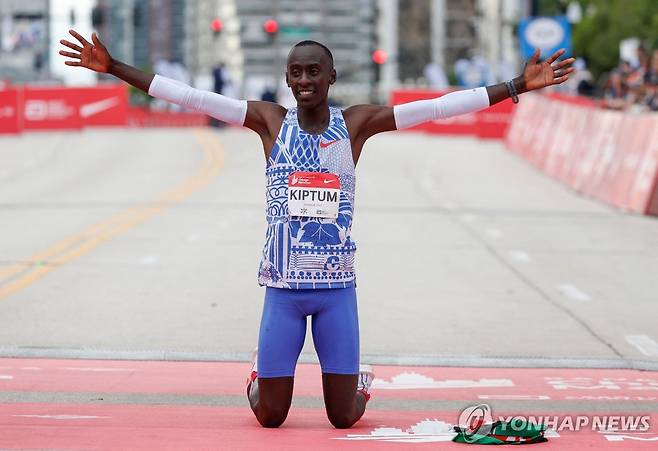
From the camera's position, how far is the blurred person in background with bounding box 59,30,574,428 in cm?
717

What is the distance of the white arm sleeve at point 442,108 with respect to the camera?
Answer: 7.45 m

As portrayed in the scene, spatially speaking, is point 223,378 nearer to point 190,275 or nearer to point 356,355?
point 356,355

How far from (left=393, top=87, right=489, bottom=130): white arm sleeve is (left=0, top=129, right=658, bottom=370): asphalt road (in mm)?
2756

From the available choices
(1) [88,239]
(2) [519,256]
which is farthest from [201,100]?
(1) [88,239]

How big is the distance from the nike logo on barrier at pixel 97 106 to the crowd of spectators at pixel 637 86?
22.8m

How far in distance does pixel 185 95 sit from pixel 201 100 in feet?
0.25

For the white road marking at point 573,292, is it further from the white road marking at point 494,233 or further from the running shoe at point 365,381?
the running shoe at point 365,381

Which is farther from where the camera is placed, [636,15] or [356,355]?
[636,15]

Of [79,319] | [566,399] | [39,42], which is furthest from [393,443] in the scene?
[39,42]

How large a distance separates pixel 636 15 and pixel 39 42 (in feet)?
220

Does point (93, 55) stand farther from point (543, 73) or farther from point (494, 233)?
point (494, 233)

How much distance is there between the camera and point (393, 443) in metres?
6.89

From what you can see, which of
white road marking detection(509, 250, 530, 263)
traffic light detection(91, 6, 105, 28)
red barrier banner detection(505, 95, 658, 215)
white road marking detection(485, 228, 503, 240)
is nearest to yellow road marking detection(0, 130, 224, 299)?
white road marking detection(485, 228, 503, 240)

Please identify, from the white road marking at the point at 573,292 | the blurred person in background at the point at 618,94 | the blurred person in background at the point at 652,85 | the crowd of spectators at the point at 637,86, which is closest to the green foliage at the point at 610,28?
the blurred person in background at the point at 618,94
